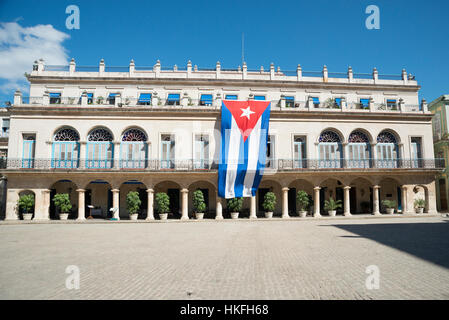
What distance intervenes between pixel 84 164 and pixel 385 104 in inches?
1067

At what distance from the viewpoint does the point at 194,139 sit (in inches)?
896

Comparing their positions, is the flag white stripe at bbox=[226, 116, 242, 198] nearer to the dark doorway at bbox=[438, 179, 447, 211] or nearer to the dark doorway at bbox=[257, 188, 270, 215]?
the dark doorway at bbox=[257, 188, 270, 215]

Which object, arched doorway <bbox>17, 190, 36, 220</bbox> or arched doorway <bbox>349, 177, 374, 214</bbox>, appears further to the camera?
arched doorway <bbox>349, 177, 374, 214</bbox>

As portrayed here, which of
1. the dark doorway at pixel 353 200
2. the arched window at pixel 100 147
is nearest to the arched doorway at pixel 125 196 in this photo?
the arched window at pixel 100 147

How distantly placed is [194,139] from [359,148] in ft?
47.9

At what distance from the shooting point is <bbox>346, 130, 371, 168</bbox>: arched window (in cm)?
2381

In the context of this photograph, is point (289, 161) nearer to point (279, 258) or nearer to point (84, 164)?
point (279, 258)

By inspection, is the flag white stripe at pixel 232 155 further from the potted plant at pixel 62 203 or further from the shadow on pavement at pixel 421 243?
the potted plant at pixel 62 203

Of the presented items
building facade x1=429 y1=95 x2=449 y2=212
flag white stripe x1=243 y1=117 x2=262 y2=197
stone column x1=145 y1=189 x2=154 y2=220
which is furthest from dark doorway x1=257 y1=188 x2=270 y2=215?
building facade x1=429 y1=95 x2=449 y2=212

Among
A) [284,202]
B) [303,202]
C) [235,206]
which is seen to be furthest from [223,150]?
[303,202]

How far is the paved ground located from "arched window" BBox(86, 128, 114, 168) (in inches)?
423

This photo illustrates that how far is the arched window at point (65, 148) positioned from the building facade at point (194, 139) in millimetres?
83

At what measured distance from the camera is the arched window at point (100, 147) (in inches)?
874

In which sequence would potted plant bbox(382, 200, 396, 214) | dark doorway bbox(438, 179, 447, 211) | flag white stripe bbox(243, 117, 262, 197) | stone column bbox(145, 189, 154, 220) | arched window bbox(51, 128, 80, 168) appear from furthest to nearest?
dark doorway bbox(438, 179, 447, 211)
potted plant bbox(382, 200, 396, 214)
arched window bbox(51, 128, 80, 168)
stone column bbox(145, 189, 154, 220)
flag white stripe bbox(243, 117, 262, 197)
